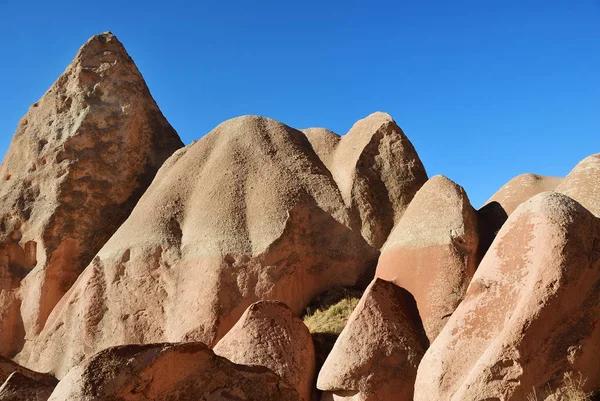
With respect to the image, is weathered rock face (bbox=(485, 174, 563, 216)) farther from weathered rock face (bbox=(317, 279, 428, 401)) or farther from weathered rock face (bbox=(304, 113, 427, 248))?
weathered rock face (bbox=(317, 279, 428, 401))

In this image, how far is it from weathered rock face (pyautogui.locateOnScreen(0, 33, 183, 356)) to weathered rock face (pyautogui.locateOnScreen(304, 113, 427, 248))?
5174 millimetres

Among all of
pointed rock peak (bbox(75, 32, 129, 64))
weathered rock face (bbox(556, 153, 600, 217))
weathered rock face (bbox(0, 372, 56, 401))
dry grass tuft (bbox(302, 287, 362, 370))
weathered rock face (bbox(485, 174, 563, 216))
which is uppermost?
pointed rock peak (bbox(75, 32, 129, 64))

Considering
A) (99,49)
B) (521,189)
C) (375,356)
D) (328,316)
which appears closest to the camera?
(375,356)

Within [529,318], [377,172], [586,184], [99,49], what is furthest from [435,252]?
[99,49]

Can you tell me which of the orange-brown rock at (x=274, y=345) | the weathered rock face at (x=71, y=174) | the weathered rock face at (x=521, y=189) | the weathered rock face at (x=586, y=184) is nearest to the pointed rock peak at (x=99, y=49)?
the weathered rock face at (x=71, y=174)

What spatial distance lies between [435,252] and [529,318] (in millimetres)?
3267

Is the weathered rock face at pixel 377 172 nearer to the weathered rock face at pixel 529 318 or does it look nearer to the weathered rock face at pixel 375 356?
the weathered rock face at pixel 375 356

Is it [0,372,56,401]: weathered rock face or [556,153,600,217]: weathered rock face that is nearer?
[0,372,56,401]: weathered rock face

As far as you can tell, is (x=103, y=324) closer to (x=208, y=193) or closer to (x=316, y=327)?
(x=208, y=193)

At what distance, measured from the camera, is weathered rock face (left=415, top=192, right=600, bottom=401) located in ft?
30.6

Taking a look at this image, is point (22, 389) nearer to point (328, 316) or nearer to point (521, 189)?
point (328, 316)

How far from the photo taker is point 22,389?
10.2 metres

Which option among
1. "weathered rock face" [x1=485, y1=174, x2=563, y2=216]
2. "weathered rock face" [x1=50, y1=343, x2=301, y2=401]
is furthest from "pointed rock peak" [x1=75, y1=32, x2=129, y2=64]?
"weathered rock face" [x1=50, y1=343, x2=301, y2=401]

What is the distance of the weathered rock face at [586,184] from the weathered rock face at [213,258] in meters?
4.03
